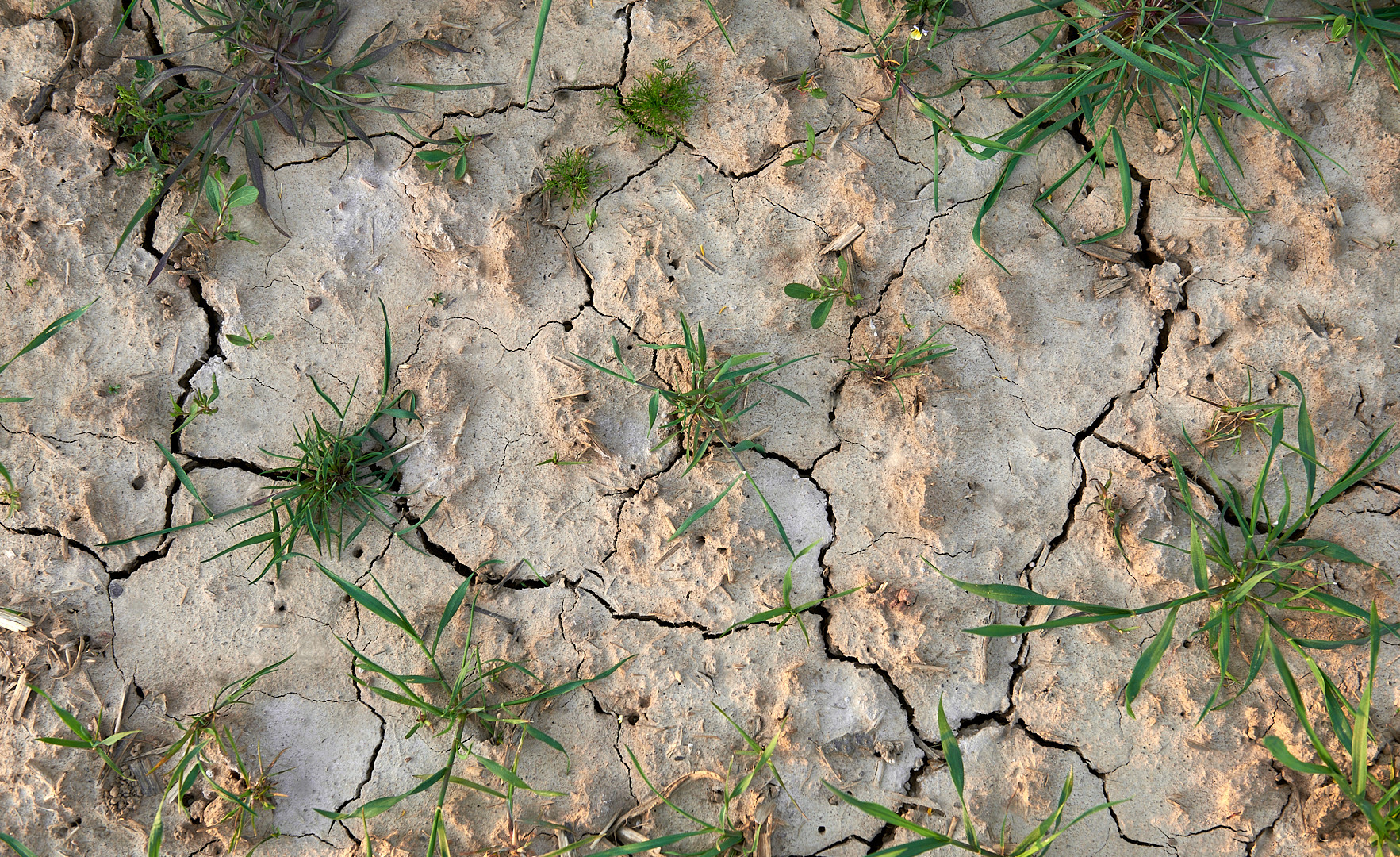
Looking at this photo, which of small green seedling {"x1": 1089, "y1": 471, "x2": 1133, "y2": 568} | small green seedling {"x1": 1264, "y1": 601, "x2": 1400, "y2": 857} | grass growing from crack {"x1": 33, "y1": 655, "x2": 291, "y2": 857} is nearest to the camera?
small green seedling {"x1": 1264, "y1": 601, "x2": 1400, "y2": 857}

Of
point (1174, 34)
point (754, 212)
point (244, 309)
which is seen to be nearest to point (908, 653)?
point (754, 212)

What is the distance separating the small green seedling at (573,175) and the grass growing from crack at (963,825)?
5.99 ft

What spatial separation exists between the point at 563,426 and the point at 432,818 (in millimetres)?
1191

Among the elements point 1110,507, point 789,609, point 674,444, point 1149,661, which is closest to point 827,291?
point 674,444

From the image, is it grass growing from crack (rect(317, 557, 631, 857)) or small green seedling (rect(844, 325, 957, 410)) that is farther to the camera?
small green seedling (rect(844, 325, 957, 410))

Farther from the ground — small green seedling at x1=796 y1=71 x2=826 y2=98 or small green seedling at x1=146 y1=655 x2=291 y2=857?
small green seedling at x1=796 y1=71 x2=826 y2=98

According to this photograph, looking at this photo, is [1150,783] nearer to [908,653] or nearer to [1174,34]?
[908,653]

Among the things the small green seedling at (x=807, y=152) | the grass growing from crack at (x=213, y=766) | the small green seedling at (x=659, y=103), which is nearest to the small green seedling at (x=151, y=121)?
the small green seedling at (x=659, y=103)

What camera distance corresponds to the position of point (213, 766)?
2414 millimetres

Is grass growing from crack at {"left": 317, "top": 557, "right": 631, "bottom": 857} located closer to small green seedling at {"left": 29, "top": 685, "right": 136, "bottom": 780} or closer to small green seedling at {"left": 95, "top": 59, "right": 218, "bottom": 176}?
small green seedling at {"left": 29, "top": 685, "right": 136, "bottom": 780}

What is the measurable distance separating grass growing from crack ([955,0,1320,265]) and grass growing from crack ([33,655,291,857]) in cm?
260

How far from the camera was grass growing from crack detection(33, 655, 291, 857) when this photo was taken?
2352 millimetres

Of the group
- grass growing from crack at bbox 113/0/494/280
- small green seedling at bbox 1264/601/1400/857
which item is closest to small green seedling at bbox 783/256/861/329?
grass growing from crack at bbox 113/0/494/280

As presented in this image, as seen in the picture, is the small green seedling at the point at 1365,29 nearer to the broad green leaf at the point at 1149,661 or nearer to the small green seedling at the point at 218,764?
the broad green leaf at the point at 1149,661
